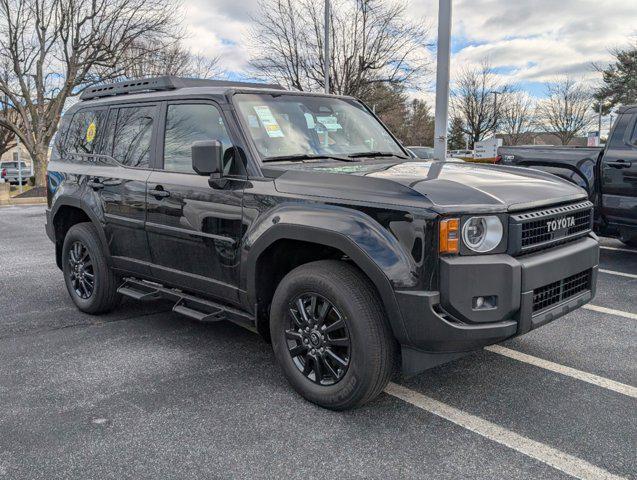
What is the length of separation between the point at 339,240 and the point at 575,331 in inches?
103

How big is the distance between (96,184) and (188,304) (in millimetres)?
1425

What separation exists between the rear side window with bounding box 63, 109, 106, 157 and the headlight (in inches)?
136

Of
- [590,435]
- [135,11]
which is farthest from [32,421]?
[135,11]

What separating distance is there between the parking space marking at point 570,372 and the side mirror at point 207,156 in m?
2.36

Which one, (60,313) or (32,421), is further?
(60,313)

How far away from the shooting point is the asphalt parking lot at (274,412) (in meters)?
2.69

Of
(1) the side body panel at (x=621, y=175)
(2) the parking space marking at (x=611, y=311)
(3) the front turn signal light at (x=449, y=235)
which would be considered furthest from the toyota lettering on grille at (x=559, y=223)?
(1) the side body panel at (x=621, y=175)

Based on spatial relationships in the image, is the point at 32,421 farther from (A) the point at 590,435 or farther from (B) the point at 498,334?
(A) the point at 590,435

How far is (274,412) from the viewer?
3.23 meters

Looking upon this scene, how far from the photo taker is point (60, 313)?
206 inches

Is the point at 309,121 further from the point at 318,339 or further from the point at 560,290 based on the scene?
the point at 560,290

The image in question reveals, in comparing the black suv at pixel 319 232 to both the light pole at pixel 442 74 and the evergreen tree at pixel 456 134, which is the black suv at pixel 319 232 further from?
the evergreen tree at pixel 456 134

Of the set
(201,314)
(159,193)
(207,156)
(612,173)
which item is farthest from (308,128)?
(612,173)

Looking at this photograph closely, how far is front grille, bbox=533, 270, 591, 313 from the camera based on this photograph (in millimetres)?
3046
